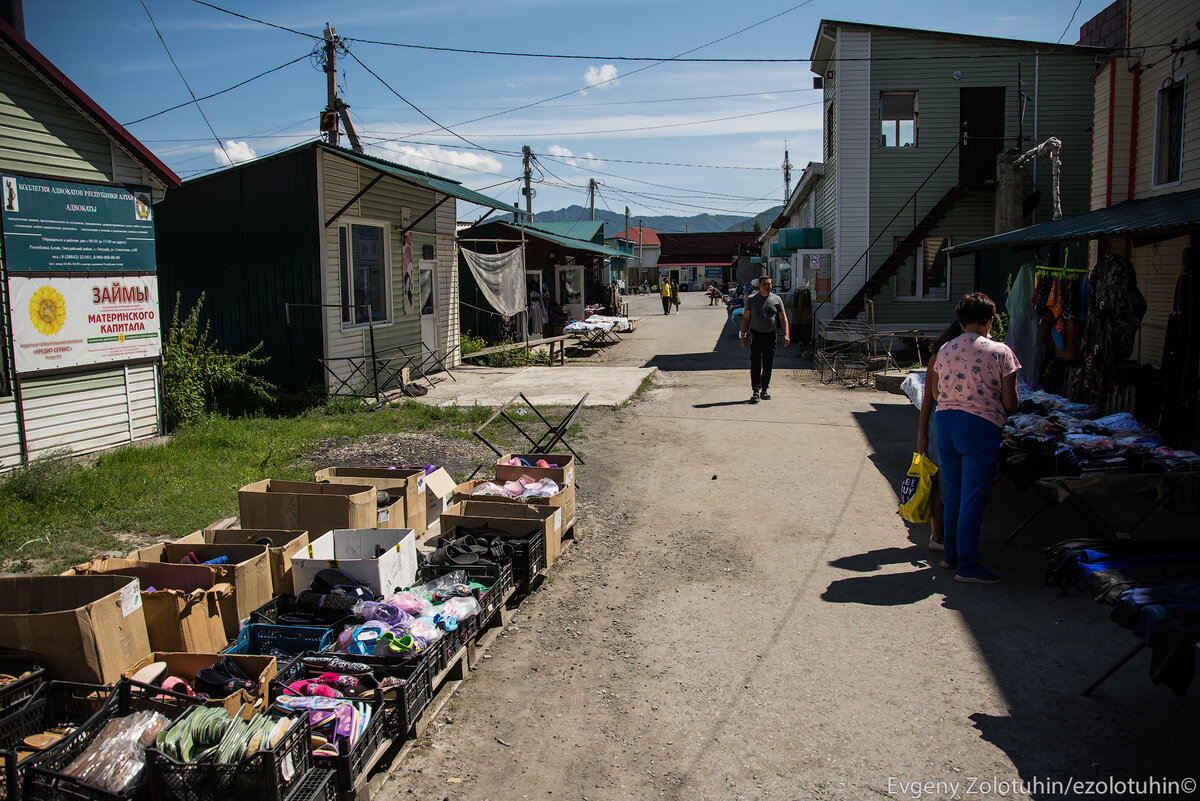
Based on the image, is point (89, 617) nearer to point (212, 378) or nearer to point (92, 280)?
point (92, 280)

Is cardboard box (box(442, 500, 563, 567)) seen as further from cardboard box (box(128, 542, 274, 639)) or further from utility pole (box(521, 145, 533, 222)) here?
utility pole (box(521, 145, 533, 222))

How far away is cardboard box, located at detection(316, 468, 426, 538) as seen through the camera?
6.50m

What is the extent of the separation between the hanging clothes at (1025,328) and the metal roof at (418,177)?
8168 mm

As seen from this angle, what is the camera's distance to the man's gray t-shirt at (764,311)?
493 inches

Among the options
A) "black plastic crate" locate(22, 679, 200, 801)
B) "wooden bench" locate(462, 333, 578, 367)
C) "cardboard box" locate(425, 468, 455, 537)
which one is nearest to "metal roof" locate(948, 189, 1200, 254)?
"cardboard box" locate(425, 468, 455, 537)

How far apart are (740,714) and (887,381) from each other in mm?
10938

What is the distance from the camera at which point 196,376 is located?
11125 millimetres

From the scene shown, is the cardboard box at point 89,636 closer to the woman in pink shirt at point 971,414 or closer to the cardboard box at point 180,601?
the cardboard box at point 180,601

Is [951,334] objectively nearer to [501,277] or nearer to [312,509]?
[312,509]

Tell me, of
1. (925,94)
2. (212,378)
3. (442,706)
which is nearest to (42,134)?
(212,378)

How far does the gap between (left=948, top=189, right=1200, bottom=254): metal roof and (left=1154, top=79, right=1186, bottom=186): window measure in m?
0.37

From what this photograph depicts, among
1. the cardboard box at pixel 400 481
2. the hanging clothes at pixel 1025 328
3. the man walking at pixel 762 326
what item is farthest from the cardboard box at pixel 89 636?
the man walking at pixel 762 326

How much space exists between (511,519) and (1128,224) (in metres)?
5.95

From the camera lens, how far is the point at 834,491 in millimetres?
8023
